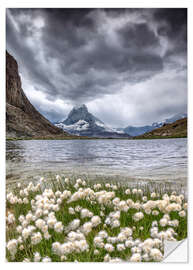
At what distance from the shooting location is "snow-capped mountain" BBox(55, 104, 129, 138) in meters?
4.11

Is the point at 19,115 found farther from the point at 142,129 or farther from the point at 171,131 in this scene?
the point at 171,131

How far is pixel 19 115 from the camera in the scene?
415cm

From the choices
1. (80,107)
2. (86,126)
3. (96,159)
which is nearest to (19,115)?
(80,107)

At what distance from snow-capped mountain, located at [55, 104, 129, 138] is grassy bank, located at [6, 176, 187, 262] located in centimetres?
183

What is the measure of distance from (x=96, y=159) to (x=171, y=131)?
304 centimetres

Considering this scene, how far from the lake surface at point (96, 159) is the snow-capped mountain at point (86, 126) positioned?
45cm

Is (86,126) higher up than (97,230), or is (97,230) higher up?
(86,126)

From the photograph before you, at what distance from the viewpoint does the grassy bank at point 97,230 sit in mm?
2217

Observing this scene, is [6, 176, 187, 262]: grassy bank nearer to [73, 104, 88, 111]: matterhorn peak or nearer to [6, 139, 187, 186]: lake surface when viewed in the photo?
[6, 139, 187, 186]: lake surface

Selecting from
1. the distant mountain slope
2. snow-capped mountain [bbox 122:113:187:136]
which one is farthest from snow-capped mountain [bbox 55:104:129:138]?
the distant mountain slope

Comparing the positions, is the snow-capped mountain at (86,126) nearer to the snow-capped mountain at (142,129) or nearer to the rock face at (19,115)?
the snow-capped mountain at (142,129)

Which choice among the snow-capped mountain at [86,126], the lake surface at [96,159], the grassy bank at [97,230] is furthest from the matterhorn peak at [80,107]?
the grassy bank at [97,230]
